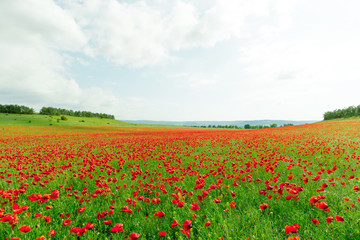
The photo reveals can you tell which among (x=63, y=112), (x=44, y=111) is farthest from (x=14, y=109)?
(x=63, y=112)

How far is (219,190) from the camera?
15.1ft

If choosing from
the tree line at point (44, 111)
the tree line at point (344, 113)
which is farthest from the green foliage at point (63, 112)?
the tree line at point (344, 113)

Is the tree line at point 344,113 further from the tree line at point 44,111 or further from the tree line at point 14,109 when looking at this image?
the tree line at point 14,109

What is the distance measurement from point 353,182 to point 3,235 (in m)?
8.45

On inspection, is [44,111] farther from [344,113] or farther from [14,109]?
[344,113]

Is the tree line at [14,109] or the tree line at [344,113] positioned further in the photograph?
the tree line at [14,109]

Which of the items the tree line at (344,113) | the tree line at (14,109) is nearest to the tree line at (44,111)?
the tree line at (14,109)

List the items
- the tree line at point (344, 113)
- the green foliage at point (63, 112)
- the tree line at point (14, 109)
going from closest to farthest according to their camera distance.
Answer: the tree line at point (344, 113)
the tree line at point (14, 109)
the green foliage at point (63, 112)

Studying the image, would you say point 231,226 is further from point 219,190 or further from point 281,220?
point 219,190

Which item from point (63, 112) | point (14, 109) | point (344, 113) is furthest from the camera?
point (63, 112)

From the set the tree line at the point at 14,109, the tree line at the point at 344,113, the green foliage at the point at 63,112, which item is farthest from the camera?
the green foliage at the point at 63,112

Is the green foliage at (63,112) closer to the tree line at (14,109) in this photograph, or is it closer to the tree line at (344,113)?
the tree line at (14,109)

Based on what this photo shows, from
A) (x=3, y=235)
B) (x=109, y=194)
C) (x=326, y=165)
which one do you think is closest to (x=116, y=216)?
(x=109, y=194)

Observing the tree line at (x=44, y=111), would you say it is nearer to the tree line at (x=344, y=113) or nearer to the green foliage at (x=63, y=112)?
the green foliage at (x=63, y=112)
